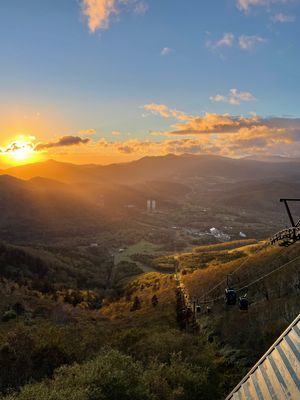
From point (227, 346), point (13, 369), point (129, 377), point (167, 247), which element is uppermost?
point (129, 377)

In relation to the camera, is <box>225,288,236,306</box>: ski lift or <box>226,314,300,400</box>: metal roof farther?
<box>225,288,236,306</box>: ski lift

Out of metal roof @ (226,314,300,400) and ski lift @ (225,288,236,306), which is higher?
metal roof @ (226,314,300,400)

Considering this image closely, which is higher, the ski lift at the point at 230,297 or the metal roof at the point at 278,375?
the metal roof at the point at 278,375

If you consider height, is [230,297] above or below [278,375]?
below

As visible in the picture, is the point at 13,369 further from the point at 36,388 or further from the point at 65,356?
the point at 36,388

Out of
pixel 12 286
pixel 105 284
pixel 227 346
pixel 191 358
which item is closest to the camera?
pixel 191 358

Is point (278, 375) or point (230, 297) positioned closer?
point (278, 375)

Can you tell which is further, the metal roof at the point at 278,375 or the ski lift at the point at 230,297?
the ski lift at the point at 230,297

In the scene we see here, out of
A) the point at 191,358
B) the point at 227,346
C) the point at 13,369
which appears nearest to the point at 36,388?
the point at 13,369
